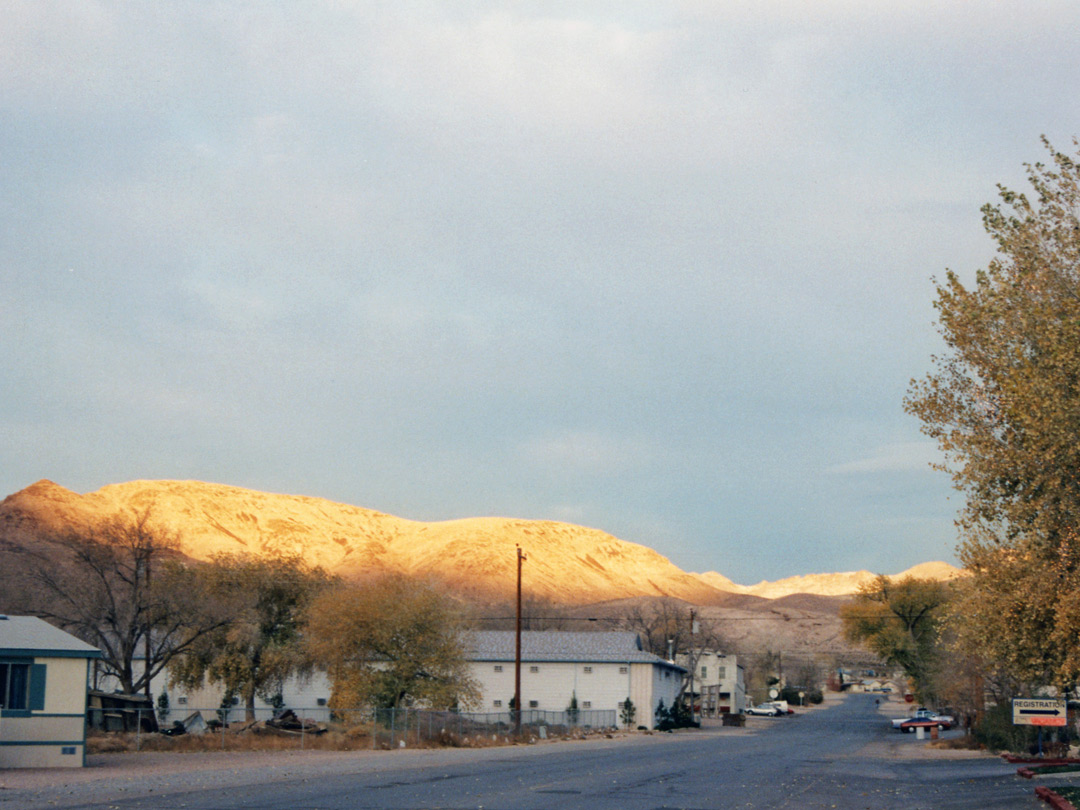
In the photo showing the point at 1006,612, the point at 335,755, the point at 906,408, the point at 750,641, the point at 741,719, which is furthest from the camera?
the point at 750,641

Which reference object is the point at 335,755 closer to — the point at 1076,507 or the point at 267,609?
the point at 267,609

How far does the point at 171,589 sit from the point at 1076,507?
141 ft

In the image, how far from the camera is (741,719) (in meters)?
79.8

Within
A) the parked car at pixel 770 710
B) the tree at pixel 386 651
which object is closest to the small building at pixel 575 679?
the tree at pixel 386 651

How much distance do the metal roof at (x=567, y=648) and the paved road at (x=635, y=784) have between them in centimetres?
2659

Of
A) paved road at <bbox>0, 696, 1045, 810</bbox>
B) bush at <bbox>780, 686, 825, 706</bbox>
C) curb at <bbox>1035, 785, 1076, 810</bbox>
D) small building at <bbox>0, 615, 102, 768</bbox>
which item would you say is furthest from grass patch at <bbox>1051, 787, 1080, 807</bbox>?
bush at <bbox>780, 686, 825, 706</bbox>

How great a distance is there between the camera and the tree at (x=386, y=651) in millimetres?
50000

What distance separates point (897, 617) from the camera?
3927 inches

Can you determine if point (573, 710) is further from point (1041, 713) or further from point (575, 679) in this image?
point (1041, 713)

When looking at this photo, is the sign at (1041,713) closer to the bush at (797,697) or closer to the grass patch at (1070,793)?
the grass patch at (1070,793)

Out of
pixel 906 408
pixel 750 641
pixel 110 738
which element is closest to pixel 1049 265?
pixel 906 408

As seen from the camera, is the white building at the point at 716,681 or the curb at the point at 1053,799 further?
the white building at the point at 716,681

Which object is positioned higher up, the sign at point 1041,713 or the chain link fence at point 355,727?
the sign at point 1041,713

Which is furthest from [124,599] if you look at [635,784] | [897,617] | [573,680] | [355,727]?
[897,617]
